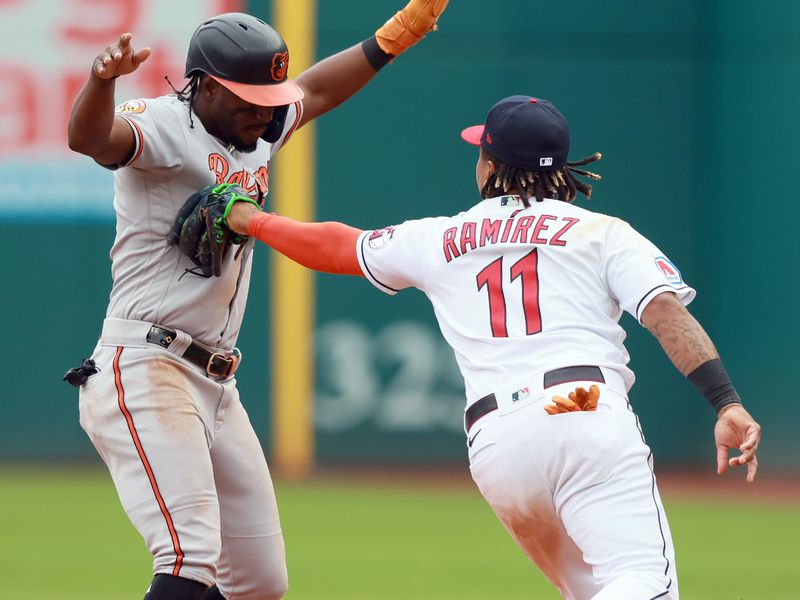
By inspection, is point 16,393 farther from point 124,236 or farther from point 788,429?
point 124,236

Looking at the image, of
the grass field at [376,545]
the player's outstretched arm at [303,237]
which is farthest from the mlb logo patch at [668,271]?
the grass field at [376,545]

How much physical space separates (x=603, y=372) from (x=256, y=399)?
7.66 m

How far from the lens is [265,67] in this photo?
4562 mm

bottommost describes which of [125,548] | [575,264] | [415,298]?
[125,548]

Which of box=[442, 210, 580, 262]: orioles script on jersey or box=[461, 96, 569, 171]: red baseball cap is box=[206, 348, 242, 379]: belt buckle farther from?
box=[461, 96, 569, 171]: red baseball cap

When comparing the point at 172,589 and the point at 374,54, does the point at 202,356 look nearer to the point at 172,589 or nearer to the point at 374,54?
the point at 172,589

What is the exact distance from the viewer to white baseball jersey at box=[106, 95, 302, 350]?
14.7 feet

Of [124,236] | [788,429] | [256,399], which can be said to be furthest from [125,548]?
[788,429]

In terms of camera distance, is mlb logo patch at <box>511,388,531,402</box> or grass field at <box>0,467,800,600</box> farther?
grass field at <box>0,467,800,600</box>

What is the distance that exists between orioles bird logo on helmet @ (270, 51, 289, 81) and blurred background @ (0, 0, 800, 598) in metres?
6.52

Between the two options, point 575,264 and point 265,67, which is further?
point 265,67

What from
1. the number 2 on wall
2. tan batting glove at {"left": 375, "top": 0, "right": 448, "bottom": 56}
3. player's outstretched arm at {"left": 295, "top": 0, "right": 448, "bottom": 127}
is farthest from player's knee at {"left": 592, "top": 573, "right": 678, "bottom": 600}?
tan batting glove at {"left": 375, "top": 0, "right": 448, "bottom": 56}

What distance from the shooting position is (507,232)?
13.3 ft

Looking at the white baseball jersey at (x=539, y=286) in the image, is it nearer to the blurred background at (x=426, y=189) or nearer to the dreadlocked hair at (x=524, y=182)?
the dreadlocked hair at (x=524, y=182)
